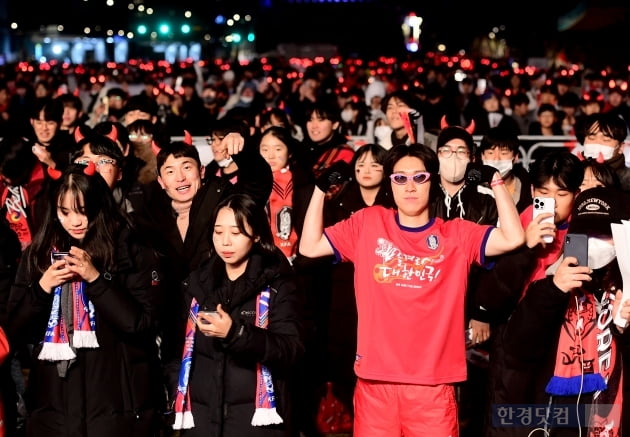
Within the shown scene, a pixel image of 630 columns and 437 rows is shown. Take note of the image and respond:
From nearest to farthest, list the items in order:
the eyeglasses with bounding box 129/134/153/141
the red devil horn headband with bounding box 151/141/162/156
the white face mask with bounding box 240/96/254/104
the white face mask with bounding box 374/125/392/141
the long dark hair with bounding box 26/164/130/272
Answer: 1. the long dark hair with bounding box 26/164/130/272
2. the red devil horn headband with bounding box 151/141/162/156
3. the eyeglasses with bounding box 129/134/153/141
4. the white face mask with bounding box 374/125/392/141
5. the white face mask with bounding box 240/96/254/104

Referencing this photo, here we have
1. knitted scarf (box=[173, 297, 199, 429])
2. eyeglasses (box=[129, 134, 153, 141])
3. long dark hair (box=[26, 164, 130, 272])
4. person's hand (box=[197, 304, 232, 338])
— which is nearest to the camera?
person's hand (box=[197, 304, 232, 338])

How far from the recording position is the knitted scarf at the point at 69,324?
5.20 metres

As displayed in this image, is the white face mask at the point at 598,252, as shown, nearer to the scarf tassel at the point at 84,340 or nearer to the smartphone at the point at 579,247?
the smartphone at the point at 579,247

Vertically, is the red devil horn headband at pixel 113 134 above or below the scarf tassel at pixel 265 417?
above

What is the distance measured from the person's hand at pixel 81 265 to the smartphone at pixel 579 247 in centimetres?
226

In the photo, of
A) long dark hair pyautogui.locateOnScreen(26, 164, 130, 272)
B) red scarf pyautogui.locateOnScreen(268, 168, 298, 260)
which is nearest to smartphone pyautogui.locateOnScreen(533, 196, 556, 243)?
long dark hair pyautogui.locateOnScreen(26, 164, 130, 272)

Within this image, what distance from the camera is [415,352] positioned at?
16.8ft

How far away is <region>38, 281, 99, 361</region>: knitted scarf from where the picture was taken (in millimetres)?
5195

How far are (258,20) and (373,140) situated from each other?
86.5 meters

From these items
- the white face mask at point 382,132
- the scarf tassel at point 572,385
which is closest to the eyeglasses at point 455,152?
the scarf tassel at point 572,385

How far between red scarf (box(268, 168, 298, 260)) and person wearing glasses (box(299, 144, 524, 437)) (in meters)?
2.38

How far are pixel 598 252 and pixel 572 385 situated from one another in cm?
66

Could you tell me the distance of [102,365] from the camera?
5.27 m

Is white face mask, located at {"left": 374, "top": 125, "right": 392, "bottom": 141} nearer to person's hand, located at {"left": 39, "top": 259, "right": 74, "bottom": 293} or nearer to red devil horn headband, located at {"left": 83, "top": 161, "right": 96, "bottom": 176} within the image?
red devil horn headband, located at {"left": 83, "top": 161, "right": 96, "bottom": 176}
